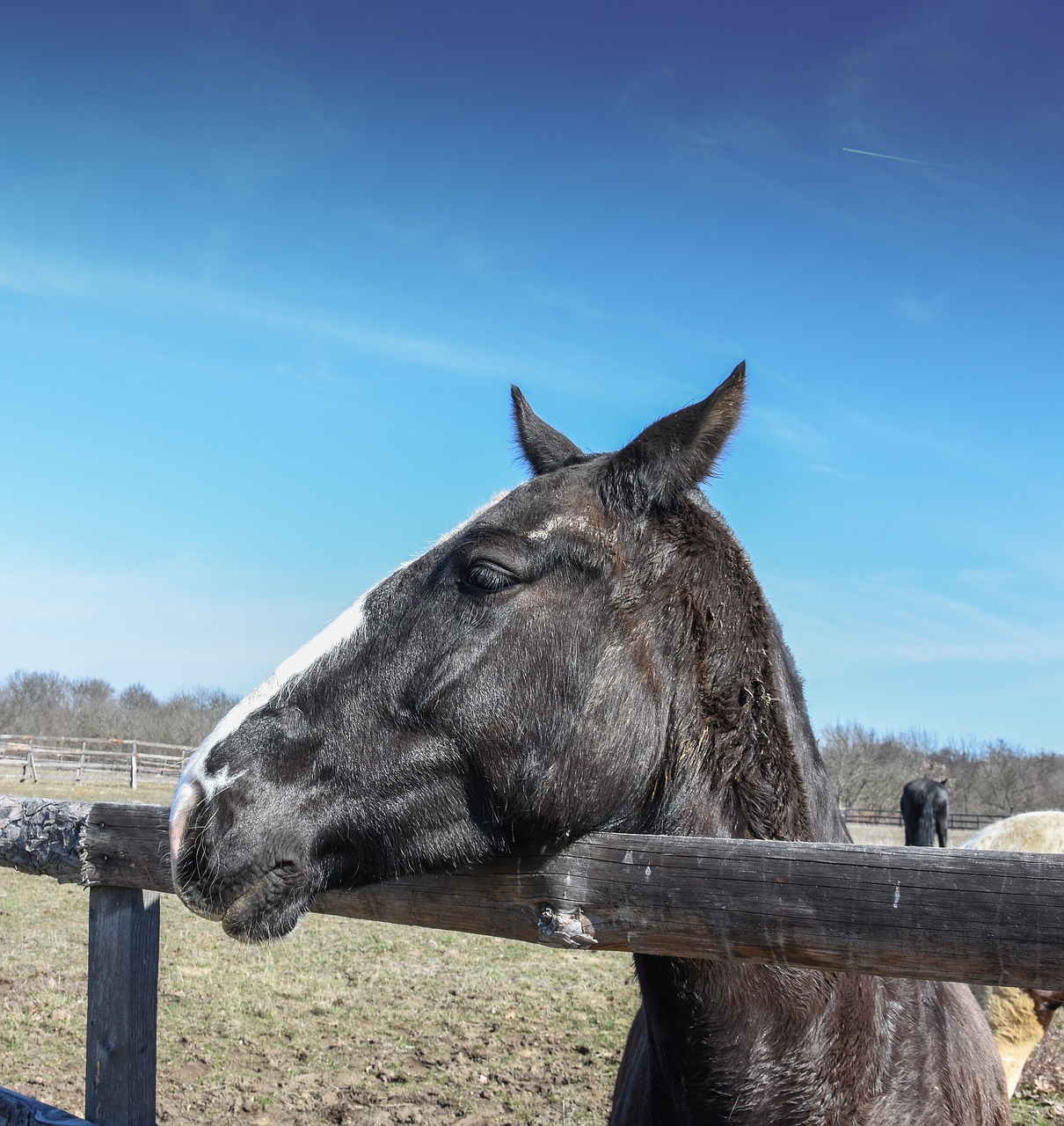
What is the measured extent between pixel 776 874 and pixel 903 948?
10.2 inches

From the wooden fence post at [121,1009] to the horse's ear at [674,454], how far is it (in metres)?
2.05

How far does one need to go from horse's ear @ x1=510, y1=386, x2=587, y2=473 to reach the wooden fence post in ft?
6.34

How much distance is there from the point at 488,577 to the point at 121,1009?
1882mm

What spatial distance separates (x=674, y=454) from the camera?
242 centimetres

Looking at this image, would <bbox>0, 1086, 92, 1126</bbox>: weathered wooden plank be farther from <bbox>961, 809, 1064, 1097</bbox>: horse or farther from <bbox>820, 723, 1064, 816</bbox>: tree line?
<bbox>820, 723, 1064, 816</bbox>: tree line

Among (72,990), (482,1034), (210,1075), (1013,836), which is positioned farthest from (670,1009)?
(72,990)

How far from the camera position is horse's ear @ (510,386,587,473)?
10.2 ft

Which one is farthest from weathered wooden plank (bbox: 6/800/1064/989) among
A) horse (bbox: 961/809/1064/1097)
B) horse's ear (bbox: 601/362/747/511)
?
horse (bbox: 961/809/1064/1097)

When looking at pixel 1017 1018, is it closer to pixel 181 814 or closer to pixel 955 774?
pixel 181 814

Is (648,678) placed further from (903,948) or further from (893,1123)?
(893,1123)

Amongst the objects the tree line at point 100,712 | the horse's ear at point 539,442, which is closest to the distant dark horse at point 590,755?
the horse's ear at point 539,442

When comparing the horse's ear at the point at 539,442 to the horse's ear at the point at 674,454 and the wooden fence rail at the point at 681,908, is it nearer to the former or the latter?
the horse's ear at the point at 674,454

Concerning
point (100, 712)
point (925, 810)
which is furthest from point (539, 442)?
point (100, 712)

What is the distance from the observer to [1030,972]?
5.08ft
